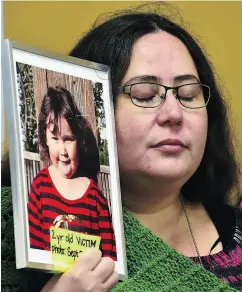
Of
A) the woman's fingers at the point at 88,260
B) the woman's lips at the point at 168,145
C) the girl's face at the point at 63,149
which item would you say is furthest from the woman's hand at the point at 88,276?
the woman's lips at the point at 168,145

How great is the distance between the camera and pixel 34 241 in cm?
99

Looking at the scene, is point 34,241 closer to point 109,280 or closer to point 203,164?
point 109,280

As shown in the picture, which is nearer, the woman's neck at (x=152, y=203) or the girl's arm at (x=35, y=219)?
the girl's arm at (x=35, y=219)

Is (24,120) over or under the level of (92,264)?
over

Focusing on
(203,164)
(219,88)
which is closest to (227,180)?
(203,164)

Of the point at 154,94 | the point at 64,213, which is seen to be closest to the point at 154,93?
the point at 154,94

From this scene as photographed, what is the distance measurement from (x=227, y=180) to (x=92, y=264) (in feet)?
1.56

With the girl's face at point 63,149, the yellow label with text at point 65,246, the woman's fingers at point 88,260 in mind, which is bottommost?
the woman's fingers at point 88,260

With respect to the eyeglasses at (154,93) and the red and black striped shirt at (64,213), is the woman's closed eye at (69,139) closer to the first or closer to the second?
the red and black striped shirt at (64,213)

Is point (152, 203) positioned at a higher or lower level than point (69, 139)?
lower

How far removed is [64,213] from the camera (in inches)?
41.3

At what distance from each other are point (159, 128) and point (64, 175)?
20cm

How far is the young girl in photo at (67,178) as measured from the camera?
1.03m

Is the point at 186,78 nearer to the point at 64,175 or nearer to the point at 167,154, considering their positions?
→ the point at 167,154
